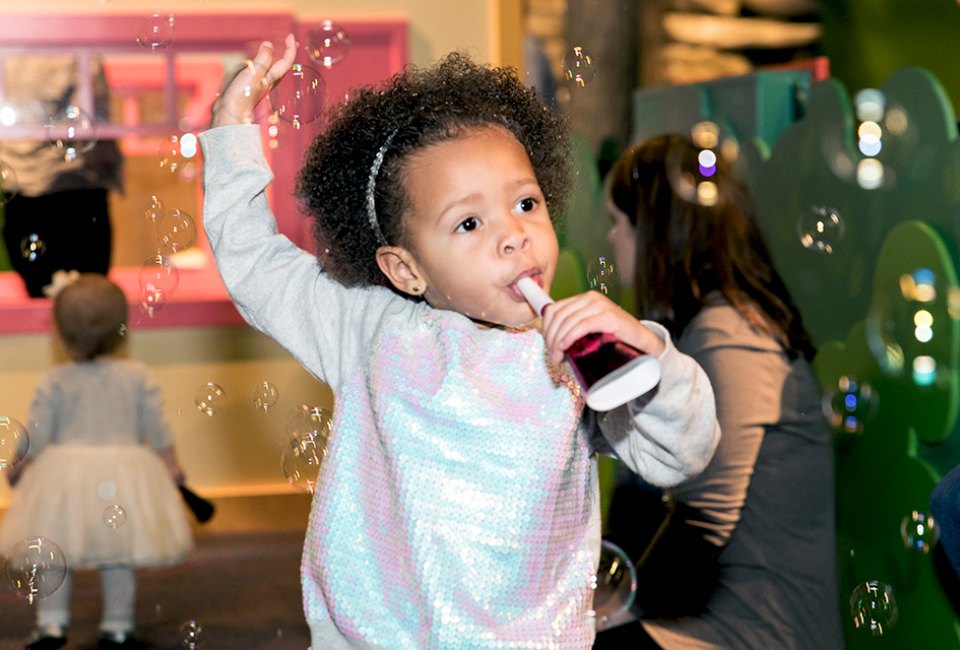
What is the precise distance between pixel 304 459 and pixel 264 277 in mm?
526

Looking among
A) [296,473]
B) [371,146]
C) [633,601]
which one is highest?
[371,146]

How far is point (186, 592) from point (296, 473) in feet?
5.09

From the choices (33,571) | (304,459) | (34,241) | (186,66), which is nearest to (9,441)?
(33,571)

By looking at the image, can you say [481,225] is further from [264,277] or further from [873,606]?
[873,606]

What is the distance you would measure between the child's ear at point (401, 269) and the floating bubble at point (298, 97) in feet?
1.66

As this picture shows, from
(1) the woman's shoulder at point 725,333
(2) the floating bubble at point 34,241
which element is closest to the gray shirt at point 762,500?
(1) the woman's shoulder at point 725,333

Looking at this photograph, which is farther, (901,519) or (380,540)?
(901,519)

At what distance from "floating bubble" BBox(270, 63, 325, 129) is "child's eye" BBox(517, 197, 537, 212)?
588mm

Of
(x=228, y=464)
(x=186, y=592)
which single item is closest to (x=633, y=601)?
(x=186, y=592)

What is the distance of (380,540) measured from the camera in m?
1.04

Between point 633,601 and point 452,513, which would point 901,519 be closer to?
point 633,601

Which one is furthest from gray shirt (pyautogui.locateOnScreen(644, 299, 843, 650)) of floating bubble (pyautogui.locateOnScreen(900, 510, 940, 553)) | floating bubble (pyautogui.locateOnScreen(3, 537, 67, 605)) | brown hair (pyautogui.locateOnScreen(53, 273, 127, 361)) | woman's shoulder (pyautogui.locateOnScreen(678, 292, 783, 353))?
brown hair (pyautogui.locateOnScreen(53, 273, 127, 361))

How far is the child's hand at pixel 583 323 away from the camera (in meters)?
0.92

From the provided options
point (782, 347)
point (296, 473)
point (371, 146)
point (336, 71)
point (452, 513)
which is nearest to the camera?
point (452, 513)
